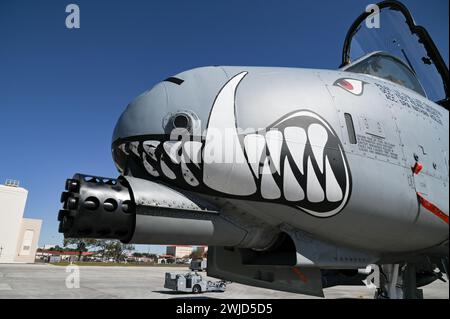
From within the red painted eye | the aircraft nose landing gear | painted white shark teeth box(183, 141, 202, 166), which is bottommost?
the aircraft nose landing gear

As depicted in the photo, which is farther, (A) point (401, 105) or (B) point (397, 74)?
(B) point (397, 74)

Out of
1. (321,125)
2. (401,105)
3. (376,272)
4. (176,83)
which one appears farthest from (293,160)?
(376,272)

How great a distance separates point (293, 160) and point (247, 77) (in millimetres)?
1176

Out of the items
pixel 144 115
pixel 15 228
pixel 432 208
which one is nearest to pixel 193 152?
pixel 144 115

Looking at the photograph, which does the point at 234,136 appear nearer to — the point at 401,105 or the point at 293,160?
the point at 293,160

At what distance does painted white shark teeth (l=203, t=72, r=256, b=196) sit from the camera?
3445mm

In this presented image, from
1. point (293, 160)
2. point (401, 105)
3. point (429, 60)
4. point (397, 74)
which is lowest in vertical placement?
point (293, 160)

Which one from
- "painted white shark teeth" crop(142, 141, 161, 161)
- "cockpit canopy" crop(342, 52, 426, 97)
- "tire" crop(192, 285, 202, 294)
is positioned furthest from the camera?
"tire" crop(192, 285, 202, 294)

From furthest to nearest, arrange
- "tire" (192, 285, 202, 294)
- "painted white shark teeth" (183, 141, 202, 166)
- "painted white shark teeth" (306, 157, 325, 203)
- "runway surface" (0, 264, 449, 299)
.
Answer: "tire" (192, 285, 202, 294) < "runway surface" (0, 264, 449, 299) < "painted white shark teeth" (306, 157, 325, 203) < "painted white shark teeth" (183, 141, 202, 166)

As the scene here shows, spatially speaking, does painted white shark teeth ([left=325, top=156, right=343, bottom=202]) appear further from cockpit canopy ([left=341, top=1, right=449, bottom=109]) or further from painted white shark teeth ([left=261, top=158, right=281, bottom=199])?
cockpit canopy ([left=341, top=1, right=449, bottom=109])

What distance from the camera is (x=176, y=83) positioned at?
12.8ft

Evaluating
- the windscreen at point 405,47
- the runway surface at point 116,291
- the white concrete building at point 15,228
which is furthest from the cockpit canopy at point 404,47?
the white concrete building at point 15,228

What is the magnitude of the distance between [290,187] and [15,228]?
39406 millimetres

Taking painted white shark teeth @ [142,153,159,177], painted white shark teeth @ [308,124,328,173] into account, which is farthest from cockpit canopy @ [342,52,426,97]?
painted white shark teeth @ [142,153,159,177]
